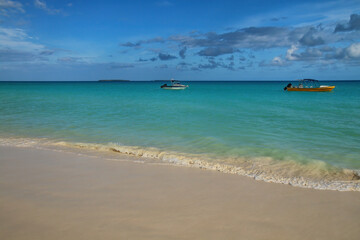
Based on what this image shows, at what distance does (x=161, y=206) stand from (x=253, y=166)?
147 inches

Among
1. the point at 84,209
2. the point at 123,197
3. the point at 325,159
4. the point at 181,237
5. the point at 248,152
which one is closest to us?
the point at 181,237

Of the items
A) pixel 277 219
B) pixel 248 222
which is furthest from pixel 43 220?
pixel 277 219

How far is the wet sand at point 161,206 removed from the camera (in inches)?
149

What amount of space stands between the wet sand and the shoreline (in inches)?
18.3

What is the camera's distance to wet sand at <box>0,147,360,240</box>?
149 inches

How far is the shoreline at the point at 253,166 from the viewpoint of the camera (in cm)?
603

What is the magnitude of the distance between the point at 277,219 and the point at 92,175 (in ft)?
14.6

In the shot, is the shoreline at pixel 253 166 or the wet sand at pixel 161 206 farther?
the shoreline at pixel 253 166

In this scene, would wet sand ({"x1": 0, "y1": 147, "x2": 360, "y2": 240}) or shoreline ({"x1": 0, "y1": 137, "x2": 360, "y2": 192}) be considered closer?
wet sand ({"x1": 0, "y1": 147, "x2": 360, "y2": 240})

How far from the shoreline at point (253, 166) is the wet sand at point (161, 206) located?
46 cm

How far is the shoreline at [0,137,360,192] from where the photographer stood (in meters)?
6.03

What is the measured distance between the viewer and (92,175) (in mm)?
6203

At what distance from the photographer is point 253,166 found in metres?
7.29

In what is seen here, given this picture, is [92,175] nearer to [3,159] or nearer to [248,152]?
[3,159]
